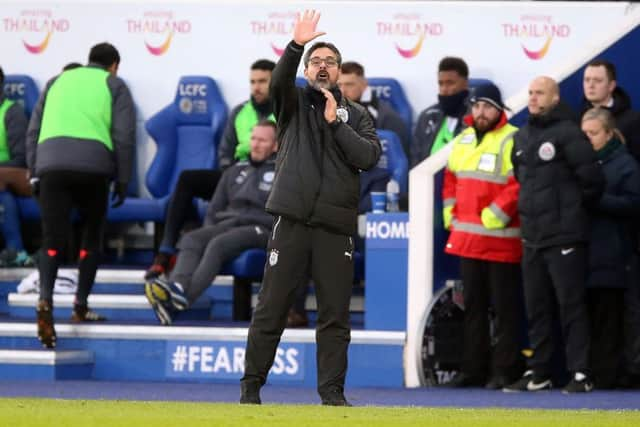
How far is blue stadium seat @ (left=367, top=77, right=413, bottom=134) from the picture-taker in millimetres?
15023

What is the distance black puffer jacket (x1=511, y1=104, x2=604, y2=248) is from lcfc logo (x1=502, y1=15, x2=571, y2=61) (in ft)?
9.41

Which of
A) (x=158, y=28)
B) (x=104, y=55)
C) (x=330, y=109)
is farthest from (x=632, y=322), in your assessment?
(x=158, y=28)

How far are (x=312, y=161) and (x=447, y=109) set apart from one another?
4.63 meters

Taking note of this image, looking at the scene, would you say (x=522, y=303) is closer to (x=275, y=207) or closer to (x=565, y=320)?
(x=565, y=320)

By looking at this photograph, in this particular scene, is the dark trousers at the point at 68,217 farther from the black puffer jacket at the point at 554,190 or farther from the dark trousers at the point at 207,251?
the black puffer jacket at the point at 554,190

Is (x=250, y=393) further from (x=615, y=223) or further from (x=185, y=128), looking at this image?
(x=185, y=128)

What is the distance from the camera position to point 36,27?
16.1 metres

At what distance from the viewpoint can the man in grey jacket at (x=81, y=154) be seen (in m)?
13.5

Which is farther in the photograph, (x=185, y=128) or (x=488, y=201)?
(x=185, y=128)

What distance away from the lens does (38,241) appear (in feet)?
51.9

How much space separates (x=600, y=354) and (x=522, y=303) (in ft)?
3.17

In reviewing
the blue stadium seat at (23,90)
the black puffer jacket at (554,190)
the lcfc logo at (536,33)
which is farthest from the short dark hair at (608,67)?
the blue stadium seat at (23,90)

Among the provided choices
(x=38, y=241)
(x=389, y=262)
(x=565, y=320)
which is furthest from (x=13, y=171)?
(x=565, y=320)

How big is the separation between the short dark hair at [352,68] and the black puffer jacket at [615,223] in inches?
94.6
